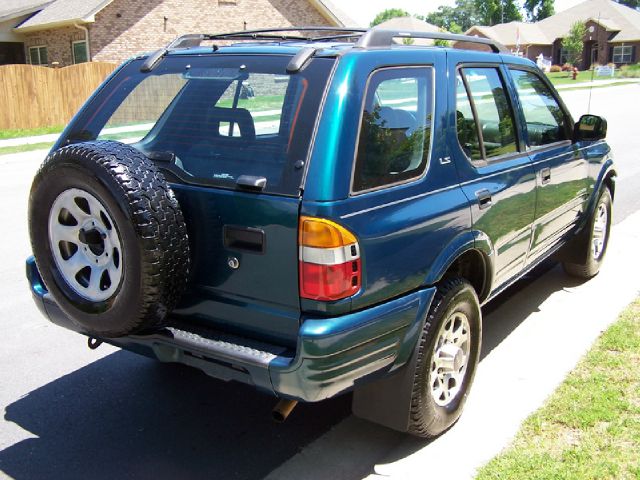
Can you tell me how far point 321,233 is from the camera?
286 cm

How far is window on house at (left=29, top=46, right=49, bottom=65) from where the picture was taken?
27.8 m

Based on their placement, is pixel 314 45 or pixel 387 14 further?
pixel 387 14

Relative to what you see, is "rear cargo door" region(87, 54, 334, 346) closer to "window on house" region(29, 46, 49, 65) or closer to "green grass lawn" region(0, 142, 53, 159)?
"green grass lawn" region(0, 142, 53, 159)

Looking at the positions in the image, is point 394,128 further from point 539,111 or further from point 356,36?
point 539,111

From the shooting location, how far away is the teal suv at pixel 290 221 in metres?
2.93

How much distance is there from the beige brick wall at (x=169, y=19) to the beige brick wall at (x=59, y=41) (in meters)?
1.08

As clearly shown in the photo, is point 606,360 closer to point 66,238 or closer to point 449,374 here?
point 449,374

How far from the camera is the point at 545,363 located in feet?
14.9

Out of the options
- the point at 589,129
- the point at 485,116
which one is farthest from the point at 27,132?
the point at 485,116

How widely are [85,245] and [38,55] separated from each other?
92.2 feet

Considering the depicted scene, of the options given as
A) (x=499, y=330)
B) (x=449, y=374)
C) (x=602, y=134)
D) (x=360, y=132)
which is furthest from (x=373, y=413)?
(x=602, y=134)

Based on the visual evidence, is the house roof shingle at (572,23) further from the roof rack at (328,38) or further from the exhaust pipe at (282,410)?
the exhaust pipe at (282,410)

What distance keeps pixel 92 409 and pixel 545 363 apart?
110 inches

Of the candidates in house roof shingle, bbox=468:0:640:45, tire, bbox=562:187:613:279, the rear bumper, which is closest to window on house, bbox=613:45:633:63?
house roof shingle, bbox=468:0:640:45
